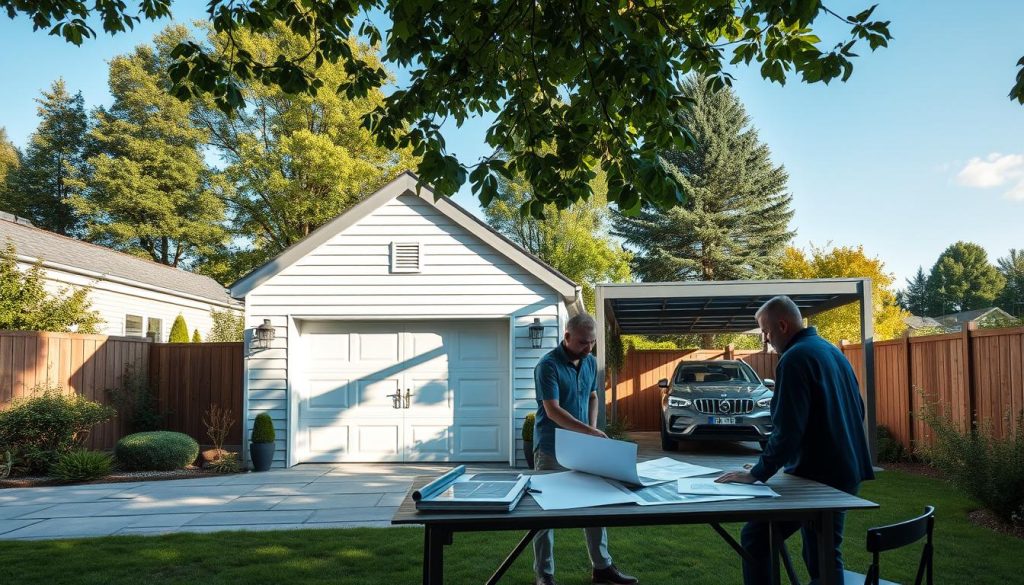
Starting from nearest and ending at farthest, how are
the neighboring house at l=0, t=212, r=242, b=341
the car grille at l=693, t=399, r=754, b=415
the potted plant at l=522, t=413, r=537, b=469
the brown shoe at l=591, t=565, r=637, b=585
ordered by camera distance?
the brown shoe at l=591, t=565, r=637, b=585, the potted plant at l=522, t=413, r=537, b=469, the car grille at l=693, t=399, r=754, b=415, the neighboring house at l=0, t=212, r=242, b=341

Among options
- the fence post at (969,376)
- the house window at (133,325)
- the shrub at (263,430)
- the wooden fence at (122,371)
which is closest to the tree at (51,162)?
the house window at (133,325)

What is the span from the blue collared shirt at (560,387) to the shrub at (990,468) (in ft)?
13.8

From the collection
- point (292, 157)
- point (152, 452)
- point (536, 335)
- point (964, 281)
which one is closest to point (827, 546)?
point (536, 335)

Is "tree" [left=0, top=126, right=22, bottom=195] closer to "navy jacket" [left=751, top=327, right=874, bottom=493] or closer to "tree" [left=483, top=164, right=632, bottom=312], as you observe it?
"tree" [left=483, top=164, right=632, bottom=312]

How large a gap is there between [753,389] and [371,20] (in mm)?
8519

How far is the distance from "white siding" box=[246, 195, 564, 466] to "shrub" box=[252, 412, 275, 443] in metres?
0.27

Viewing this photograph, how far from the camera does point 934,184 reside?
4391 cm

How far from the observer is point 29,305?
12.3m

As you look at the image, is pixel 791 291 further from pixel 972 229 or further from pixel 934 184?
pixel 972 229

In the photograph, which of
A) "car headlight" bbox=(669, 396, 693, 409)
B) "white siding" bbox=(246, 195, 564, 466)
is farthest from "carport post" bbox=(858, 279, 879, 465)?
"white siding" bbox=(246, 195, 564, 466)

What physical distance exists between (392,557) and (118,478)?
657 centimetres

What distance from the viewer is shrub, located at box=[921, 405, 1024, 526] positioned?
6.34m

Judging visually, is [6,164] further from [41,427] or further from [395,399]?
[395,399]

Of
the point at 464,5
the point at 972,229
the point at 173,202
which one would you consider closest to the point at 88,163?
the point at 173,202
